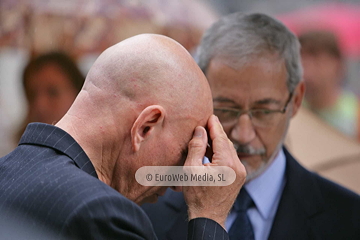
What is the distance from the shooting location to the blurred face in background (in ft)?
10.5

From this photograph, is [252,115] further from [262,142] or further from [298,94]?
[298,94]

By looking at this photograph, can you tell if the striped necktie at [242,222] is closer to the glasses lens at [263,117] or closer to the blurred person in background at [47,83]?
the glasses lens at [263,117]

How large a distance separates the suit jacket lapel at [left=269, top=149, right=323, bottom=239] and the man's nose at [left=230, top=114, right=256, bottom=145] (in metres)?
0.26

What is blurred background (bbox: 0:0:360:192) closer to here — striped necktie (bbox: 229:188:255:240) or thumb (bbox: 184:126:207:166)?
striped necktie (bbox: 229:188:255:240)

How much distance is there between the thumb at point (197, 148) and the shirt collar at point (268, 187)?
61cm

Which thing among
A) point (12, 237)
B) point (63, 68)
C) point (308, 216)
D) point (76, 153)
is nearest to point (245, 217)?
point (308, 216)

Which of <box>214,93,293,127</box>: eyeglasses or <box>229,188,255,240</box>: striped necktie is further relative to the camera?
<box>214,93,293,127</box>: eyeglasses

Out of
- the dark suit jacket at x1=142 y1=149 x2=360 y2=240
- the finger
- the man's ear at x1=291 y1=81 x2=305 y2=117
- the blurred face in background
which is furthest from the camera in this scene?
the blurred face in background

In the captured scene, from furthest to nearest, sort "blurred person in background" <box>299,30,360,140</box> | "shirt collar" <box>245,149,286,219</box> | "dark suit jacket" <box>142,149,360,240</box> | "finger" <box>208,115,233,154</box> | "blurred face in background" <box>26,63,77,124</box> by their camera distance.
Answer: "blurred person in background" <box>299,30,360,140</box> < "blurred face in background" <box>26,63,77,124</box> < "shirt collar" <box>245,149,286,219</box> < "dark suit jacket" <box>142,149,360,240</box> < "finger" <box>208,115,233,154</box>

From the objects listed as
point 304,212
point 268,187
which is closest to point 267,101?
point 268,187

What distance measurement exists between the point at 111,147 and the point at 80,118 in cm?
14

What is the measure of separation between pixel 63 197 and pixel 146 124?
37cm

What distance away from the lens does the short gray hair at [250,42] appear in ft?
6.75

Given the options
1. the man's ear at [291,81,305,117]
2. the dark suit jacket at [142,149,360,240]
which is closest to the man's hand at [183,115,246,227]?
the dark suit jacket at [142,149,360,240]
